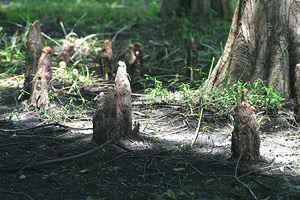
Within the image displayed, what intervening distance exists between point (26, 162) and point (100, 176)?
611mm

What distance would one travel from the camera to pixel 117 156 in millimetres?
4750

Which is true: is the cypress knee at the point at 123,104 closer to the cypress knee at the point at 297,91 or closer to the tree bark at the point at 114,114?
the tree bark at the point at 114,114

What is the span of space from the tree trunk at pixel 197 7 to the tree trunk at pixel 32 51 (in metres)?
4.97

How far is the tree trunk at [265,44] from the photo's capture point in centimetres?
581

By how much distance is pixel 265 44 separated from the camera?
233 inches

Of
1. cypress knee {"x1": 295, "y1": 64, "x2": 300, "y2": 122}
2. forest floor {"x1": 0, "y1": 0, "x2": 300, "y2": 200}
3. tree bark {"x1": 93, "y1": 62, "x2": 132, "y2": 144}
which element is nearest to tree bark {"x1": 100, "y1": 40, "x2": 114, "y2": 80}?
forest floor {"x1": 0, "y1": 0, "x2": 300, "y2": 200}

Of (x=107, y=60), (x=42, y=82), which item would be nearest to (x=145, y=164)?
(x=42, y=82)

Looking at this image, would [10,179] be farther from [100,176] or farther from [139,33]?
[139,33]

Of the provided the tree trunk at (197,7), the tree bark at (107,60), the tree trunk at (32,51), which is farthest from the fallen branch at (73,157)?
the tree trunk at (197,7)

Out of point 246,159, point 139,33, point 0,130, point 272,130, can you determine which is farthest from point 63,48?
point 246,159

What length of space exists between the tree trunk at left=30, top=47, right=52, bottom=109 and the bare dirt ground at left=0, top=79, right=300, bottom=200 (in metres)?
0.33

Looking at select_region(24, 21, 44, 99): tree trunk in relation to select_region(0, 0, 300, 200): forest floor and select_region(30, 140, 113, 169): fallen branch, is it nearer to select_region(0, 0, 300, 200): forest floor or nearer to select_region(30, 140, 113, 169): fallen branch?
select_region(0, 0, 300, 200): forest floor

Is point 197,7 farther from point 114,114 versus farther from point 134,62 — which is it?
point 114,114

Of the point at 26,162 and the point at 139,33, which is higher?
the point at 139,33
